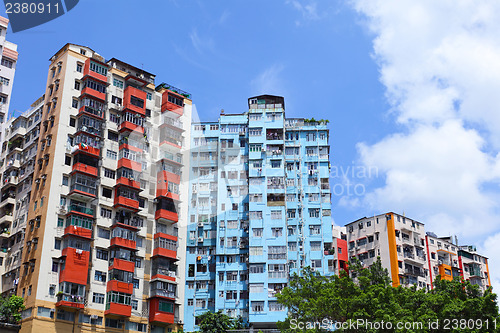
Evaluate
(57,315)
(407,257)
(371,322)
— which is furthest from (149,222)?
(407,257)

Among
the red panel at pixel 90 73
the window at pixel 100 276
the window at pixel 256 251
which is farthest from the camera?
the window at pixel 256 251

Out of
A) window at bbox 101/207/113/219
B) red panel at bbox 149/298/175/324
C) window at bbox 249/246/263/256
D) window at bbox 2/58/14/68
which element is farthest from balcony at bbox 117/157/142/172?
window at bbox 249/246/263/256

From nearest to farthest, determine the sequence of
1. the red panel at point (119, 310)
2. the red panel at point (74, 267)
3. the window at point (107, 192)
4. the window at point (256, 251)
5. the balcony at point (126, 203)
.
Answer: the red panel at point (74, 267) < the red panel at point (119, 310) < the balcony at point (126, 203) < the window at point (107, 192) < the window at point (256, 251)

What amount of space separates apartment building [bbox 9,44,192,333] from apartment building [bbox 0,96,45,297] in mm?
412

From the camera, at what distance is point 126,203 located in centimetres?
5209

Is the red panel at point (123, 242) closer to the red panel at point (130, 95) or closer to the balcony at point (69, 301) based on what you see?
the balcony at point (69, 301)

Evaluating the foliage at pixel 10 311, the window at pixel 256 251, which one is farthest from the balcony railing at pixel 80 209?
the window at pixel 256 251

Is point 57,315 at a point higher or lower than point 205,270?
lower

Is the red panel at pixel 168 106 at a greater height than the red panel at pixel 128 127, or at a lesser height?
greater

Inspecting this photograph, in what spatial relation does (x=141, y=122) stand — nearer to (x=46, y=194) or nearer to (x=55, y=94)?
(x=55, y=94)

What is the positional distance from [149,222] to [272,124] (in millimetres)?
23657

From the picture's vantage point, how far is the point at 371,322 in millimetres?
34562

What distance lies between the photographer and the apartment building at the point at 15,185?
5141 centimetres

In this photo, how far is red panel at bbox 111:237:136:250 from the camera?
4997 centimetres
